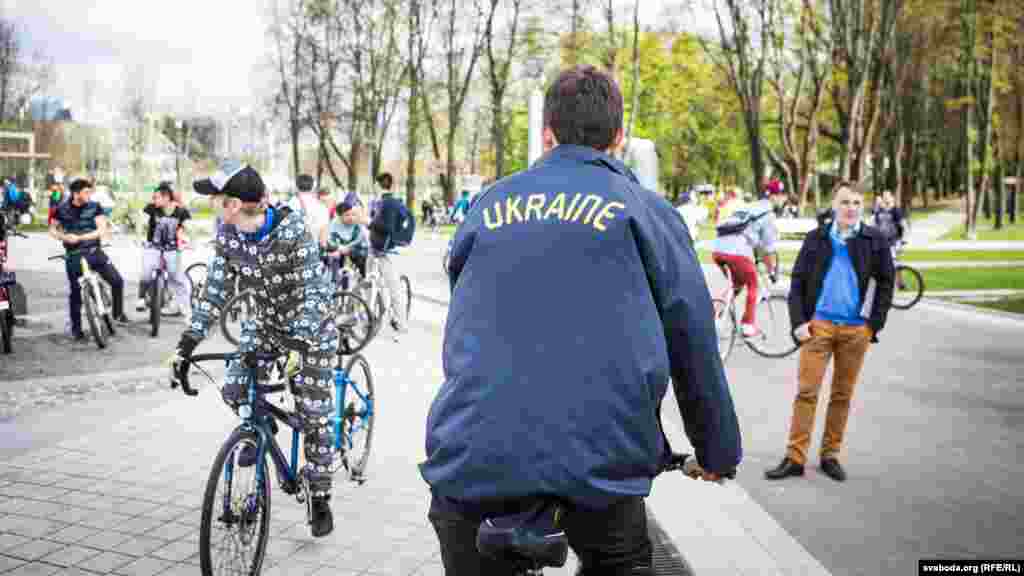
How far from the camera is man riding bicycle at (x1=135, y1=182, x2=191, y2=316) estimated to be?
1230 cm

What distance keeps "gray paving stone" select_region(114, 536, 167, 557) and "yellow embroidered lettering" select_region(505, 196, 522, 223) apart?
319 cm

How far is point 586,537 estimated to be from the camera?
205 cm

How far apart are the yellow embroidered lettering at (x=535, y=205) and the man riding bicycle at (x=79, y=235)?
9.92m

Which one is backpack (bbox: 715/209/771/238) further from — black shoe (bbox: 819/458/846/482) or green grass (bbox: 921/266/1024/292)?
green grass (bbox: 921/266/1024/292)

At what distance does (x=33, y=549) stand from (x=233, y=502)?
4.49ft

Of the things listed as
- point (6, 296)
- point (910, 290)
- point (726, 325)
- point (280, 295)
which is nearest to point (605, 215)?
point (280, 295)

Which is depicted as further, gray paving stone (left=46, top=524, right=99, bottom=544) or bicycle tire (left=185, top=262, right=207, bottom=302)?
bicycle tire (left=185, top=262, right=207, bottom=302)

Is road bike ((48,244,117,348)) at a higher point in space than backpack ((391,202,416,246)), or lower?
lower

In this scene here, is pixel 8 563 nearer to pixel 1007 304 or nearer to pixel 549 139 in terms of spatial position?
pixel 549 139

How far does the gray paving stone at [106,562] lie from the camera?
417 centimetres

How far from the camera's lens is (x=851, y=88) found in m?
28.6

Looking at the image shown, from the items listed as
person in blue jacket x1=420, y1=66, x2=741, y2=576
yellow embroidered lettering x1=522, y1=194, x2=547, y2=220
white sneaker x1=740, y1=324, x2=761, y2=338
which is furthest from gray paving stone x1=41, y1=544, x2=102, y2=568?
white sneaker x1=740, y1=324, x2=761, y2=338

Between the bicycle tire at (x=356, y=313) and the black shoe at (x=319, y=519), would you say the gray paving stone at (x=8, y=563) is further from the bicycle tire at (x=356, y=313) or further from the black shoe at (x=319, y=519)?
the bicycle tire at (x=356, y=313)

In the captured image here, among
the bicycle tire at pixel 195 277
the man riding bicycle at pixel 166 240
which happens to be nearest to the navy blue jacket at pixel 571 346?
the man riding bicycle at pixel 166 240
